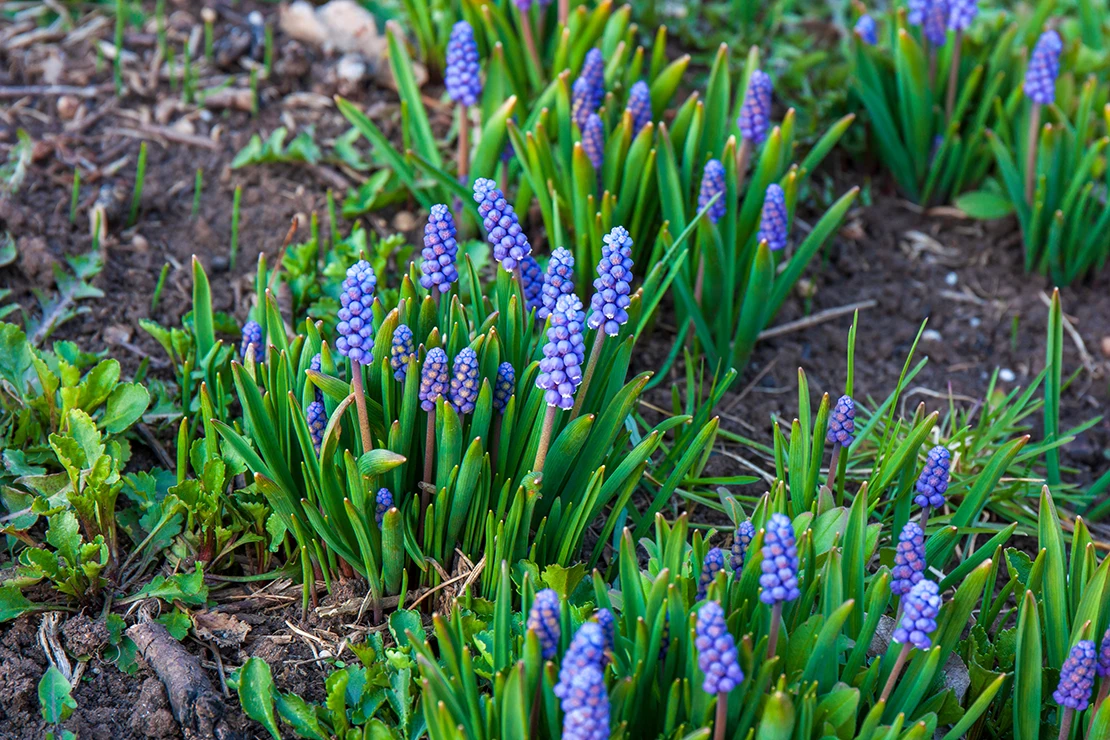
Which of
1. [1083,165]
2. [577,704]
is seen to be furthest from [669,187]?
[577,704]

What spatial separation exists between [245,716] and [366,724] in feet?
1.20

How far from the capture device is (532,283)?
3.05 m

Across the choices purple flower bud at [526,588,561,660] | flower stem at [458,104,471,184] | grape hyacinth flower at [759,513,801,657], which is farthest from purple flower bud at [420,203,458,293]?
flower stem at [458,104,471,184]

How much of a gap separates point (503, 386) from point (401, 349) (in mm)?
275

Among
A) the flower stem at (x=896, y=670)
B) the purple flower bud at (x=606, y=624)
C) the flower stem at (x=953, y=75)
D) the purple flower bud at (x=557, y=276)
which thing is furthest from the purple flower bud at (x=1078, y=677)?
the flower stem at (x=953, y=75)

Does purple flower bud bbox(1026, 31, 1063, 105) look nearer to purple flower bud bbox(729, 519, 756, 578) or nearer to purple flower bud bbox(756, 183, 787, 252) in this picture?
purple flower bud bbox(756, 183, 787, 252)

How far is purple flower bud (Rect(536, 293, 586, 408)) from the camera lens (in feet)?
7.70

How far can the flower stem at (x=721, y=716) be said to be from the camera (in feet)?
6.95

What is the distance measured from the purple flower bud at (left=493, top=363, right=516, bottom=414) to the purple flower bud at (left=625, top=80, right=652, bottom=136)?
134 cm

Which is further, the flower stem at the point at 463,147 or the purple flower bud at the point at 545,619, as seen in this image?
the flower stem at the point at 463,147

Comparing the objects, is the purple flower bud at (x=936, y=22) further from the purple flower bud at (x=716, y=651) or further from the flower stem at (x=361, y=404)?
the purple flower bud at (x=716, y=651)

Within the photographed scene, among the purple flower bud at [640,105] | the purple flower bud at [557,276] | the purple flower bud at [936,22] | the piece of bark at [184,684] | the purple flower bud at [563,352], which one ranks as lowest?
the piece of bark at [184,684]

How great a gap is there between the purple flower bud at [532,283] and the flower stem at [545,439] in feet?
1.43

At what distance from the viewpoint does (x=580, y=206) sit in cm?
365
